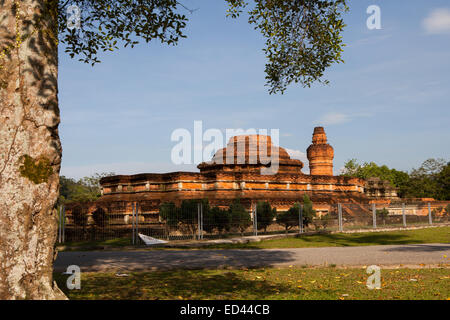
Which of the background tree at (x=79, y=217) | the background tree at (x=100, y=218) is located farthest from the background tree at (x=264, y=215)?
the background tree at (x=79, y=217)

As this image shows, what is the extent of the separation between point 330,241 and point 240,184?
8.58 metres

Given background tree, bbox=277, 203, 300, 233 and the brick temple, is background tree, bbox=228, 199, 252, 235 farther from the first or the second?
background tree, bbox=277, 203, 300, 233

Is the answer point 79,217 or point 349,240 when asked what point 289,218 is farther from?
point 79,217

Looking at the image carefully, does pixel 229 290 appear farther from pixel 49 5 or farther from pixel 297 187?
pixel 297 187

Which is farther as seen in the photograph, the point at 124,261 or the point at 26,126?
the point at 124,261

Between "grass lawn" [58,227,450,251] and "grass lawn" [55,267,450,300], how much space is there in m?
6.77

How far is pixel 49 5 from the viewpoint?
17.8 feet

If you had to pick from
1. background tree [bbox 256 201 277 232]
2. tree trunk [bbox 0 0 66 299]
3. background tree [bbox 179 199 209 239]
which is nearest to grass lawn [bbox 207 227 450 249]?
background tree [bbox 256 201 277 232]

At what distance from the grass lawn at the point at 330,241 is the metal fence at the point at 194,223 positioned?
1.00 meters

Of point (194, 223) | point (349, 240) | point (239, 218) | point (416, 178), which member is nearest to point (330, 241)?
point (349, 240)

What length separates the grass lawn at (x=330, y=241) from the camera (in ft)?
49.1

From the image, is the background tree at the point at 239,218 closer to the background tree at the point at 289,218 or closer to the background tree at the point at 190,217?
the background tree at the point at 190,217
